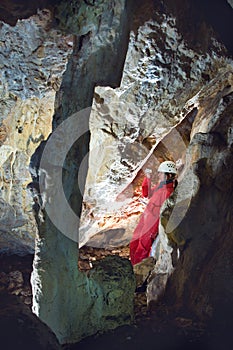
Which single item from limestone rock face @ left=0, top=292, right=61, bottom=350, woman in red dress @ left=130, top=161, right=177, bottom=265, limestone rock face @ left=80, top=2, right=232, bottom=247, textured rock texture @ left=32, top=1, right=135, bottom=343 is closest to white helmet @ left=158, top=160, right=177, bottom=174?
woman in red dress @ left=130, top=161, right=177, bottom=265

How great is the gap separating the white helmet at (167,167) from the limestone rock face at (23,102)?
65.3 inches

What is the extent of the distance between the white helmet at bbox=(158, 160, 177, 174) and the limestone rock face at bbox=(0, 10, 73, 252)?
1.66 meters

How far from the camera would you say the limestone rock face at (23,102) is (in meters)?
2.70

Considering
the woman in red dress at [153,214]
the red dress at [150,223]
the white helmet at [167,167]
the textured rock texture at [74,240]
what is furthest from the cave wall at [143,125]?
the red dress at [150,223]

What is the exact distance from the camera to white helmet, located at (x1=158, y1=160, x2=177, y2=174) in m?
4.44

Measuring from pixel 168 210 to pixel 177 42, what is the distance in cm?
167

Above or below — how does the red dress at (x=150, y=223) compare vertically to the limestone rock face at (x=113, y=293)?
above

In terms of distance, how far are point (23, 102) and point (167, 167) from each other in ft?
6.62

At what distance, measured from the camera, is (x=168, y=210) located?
346cm

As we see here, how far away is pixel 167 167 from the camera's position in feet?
14.6

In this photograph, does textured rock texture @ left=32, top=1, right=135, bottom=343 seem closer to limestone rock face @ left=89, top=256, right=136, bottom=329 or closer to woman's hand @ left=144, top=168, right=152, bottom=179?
limestone rock face @ left=89, top=256, right=136, bottom=329

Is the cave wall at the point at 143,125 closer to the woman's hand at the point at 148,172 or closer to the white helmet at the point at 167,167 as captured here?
the woman's hand at the point at 148,172

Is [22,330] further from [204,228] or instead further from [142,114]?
[142,114]

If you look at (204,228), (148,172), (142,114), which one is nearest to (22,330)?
(204,228)
